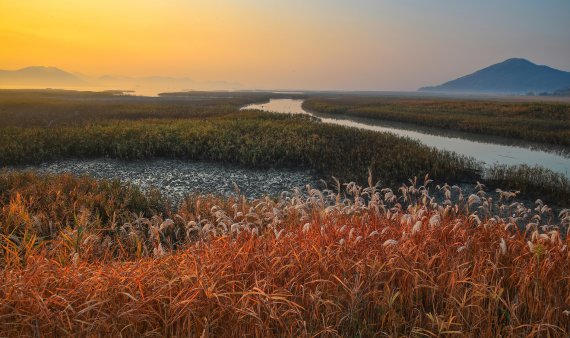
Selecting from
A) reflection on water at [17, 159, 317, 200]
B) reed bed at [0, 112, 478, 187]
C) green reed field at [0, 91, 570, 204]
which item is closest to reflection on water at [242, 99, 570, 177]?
green reed field at [0, 91, 570, 204]

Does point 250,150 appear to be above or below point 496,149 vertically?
above

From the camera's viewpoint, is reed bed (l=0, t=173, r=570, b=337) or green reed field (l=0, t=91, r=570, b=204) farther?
green reed field (l=0, t=91, r=570, b=204)

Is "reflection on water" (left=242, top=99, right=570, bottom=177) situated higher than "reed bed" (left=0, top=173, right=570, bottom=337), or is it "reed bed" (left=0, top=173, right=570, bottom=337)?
"reed bed" (left=0, top=173, right=570, bottom=337)

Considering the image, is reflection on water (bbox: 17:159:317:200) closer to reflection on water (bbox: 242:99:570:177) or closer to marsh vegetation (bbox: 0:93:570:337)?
marsh vegetation (bbox: 0:93:570:337)

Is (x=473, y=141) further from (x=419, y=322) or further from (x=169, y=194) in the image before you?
(x=419, y=322)

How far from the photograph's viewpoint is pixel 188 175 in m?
16.5

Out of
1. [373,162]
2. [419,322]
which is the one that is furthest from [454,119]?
[419,322]

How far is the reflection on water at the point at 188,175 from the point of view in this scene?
573 inches

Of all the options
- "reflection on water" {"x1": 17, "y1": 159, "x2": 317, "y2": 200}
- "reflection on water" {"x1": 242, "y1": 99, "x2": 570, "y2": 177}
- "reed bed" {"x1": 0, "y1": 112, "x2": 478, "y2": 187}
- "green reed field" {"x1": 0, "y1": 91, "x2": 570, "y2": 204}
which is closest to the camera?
"reflection on water" {"x1": 17, "y1": 159, "x2": 317, "y2": 200}

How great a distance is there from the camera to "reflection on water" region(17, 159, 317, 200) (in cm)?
1455

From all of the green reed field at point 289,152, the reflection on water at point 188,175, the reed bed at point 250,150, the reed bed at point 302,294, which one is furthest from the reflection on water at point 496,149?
the reed bed at point 302,294

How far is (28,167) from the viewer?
57.3ft

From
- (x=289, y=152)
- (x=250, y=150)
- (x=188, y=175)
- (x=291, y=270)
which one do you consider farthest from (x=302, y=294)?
(x=250, y=150)

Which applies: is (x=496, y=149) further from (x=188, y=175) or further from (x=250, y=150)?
(x=188, y=175)
